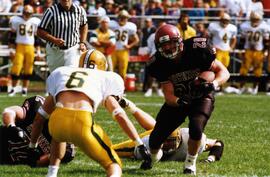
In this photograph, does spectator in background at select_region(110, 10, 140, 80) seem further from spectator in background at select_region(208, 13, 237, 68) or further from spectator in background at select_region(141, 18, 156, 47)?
spectator in background at select_region(208, 13, 237, 68)

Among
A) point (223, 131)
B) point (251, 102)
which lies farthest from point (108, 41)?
point (223, 131)

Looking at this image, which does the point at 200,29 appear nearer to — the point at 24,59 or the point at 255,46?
the point at 255,46

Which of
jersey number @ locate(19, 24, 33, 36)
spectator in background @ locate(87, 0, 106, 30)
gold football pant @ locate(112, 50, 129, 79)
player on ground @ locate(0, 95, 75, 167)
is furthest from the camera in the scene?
spectator in background @ locate(87, 0, 106, 30)

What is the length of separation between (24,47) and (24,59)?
21cm

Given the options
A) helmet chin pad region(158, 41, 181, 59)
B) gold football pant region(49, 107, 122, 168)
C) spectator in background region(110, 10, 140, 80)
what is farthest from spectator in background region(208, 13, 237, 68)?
gold football pant region(49, 107, 122, 168)

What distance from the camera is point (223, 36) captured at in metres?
14.4

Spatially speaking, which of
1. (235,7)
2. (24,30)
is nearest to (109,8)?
(235,7)

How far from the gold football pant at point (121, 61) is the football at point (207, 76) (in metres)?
8.43

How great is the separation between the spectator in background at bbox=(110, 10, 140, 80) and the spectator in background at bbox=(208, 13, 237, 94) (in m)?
1.45

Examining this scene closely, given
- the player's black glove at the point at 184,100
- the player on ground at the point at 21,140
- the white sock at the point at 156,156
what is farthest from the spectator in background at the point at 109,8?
the player's black glove at the point at 184,100

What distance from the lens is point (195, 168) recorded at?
5500 mm

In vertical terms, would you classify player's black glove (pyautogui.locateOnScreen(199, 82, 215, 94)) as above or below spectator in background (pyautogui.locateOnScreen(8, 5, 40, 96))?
above

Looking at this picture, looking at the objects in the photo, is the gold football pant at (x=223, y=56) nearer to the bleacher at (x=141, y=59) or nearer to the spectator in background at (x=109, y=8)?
the bleacher at (x=141, y=59)

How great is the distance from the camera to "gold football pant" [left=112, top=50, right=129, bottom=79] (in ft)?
46.4
